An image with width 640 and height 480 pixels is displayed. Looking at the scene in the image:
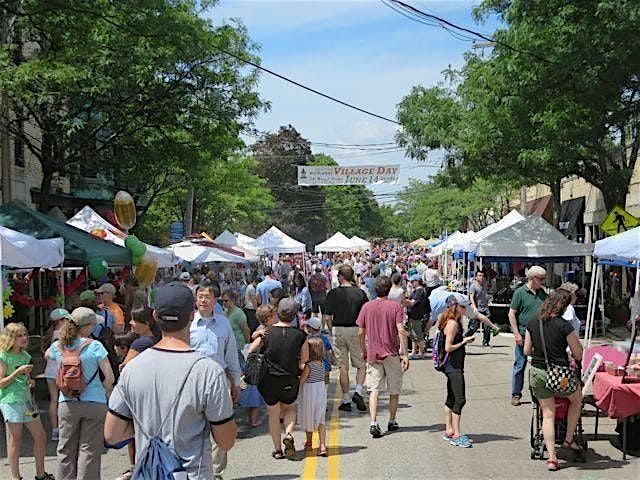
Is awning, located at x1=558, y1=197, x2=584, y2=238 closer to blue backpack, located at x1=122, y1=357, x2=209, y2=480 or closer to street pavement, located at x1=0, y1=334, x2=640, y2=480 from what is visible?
street pavement, located at x1=0, y1=334, x2=640, y2=480

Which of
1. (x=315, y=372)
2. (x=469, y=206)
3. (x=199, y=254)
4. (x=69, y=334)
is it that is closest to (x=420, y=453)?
(x=315, y=372)

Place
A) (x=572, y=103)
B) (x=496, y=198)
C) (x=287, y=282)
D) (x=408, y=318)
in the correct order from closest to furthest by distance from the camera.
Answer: (x=408, y=318), (x=572, y=103), (x=287, y=282), (x=496, y=198)

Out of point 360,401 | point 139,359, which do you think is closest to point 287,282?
point 360,401

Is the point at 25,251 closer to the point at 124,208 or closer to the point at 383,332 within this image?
the point at 383,332

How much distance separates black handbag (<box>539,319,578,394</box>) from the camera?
761 centimetres

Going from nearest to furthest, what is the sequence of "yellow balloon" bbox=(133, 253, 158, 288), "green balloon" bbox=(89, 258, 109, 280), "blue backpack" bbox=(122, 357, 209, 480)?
"blue backpack" bbox=(122, 357, 209, 480)
"green balloon" bbox=(89, 258, 109, 280)
"yellow balloon" bbox=(133, 253, 158, 288)

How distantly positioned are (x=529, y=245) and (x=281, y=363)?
1384cm

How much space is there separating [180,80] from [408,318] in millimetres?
7696

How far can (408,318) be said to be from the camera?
16.3 meters

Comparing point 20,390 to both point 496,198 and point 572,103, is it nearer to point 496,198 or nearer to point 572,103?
point 572,103

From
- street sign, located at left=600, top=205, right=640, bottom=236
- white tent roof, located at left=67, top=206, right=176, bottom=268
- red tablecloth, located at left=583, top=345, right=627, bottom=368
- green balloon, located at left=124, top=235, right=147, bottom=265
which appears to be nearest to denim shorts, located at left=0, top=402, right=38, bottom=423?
red tablecloth, located at left=583, top=345, right=627, bottom=368

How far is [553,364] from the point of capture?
7656 millimetres

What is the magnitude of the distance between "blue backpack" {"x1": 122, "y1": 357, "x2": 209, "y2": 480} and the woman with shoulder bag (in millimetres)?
4699

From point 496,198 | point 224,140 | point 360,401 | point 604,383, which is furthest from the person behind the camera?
point 496,198
